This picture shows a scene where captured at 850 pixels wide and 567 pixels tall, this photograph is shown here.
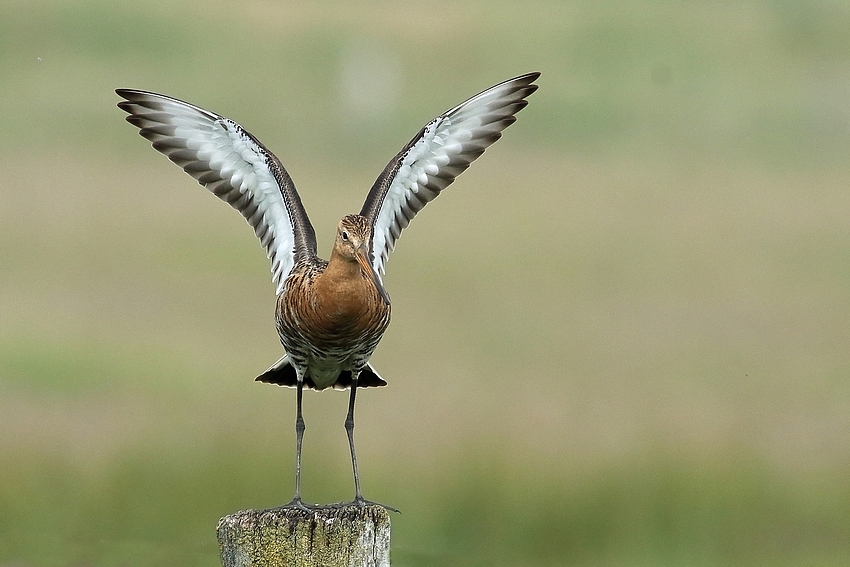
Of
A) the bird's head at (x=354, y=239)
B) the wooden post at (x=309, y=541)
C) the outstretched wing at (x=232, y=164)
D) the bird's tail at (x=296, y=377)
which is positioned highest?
the outstretched wing at (x=232, y=164)

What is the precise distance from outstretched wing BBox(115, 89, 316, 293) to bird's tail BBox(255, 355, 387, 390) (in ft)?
1.42

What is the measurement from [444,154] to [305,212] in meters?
0.87

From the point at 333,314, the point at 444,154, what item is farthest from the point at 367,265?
the point at 444,154

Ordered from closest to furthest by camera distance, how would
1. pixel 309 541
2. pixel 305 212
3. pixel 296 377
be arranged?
pixel 309 541 < pixel 296 377 < pixel 305 212

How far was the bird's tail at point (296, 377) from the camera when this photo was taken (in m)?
7.55

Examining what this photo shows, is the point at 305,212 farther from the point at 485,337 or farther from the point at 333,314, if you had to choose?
the point at 485,337

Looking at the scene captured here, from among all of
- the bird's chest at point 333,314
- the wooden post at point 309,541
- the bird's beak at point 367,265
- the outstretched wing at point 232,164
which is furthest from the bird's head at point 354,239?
the wooden post at point 309,541

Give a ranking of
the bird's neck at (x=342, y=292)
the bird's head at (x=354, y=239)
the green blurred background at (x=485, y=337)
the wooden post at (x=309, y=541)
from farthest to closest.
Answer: the green blurred background at (x=485, y=337) → the bird's neck at (x=342, y=292) → the bird's head at (x=354, y=239) → the wooden post at (x=309, y=541)

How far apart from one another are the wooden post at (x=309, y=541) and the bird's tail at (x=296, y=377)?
102 inches

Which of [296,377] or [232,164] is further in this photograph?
[232,164]

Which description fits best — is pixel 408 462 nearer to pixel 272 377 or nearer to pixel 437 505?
pixel 437 505

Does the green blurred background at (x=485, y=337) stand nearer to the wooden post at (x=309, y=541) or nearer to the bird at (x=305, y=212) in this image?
the bird at (x=305, y=212)

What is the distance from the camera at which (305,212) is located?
25.2 feet

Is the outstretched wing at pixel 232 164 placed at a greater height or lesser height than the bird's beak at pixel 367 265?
greater
